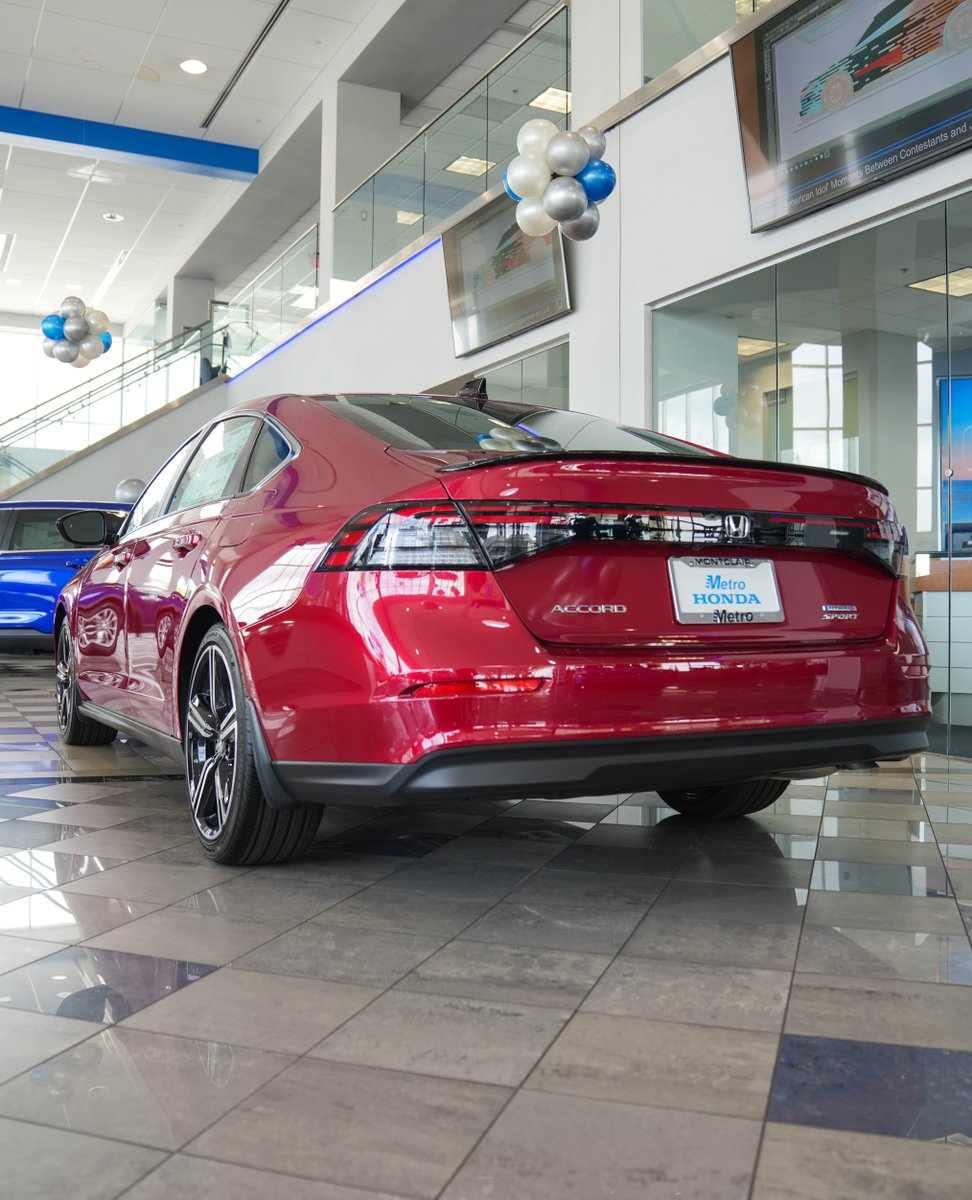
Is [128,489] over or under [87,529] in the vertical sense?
over

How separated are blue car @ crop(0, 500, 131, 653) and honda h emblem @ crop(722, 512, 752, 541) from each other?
793cm

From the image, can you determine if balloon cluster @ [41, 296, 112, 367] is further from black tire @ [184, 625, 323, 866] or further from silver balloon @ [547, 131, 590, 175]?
black tire @ [184, 625, 323, 866]

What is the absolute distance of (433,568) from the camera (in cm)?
231

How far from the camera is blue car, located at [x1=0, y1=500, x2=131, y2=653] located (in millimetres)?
9531

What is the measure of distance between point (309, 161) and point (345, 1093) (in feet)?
56.1

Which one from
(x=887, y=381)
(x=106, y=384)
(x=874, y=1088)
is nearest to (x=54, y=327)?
(x=106, y=384)

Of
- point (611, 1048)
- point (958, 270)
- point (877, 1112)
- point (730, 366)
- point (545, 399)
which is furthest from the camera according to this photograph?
Answer: point (545, 399)

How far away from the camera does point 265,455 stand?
10.2ft

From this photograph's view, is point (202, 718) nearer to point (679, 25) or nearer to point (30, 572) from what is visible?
point (679, 25)

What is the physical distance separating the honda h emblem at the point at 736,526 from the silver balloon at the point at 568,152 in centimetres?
557

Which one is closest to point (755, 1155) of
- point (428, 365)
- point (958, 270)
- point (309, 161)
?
point (958, 270)

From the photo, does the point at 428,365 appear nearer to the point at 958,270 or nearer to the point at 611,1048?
the point at 958,270

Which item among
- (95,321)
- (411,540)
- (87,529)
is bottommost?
(411,540)

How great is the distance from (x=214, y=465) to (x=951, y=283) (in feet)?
13.8
